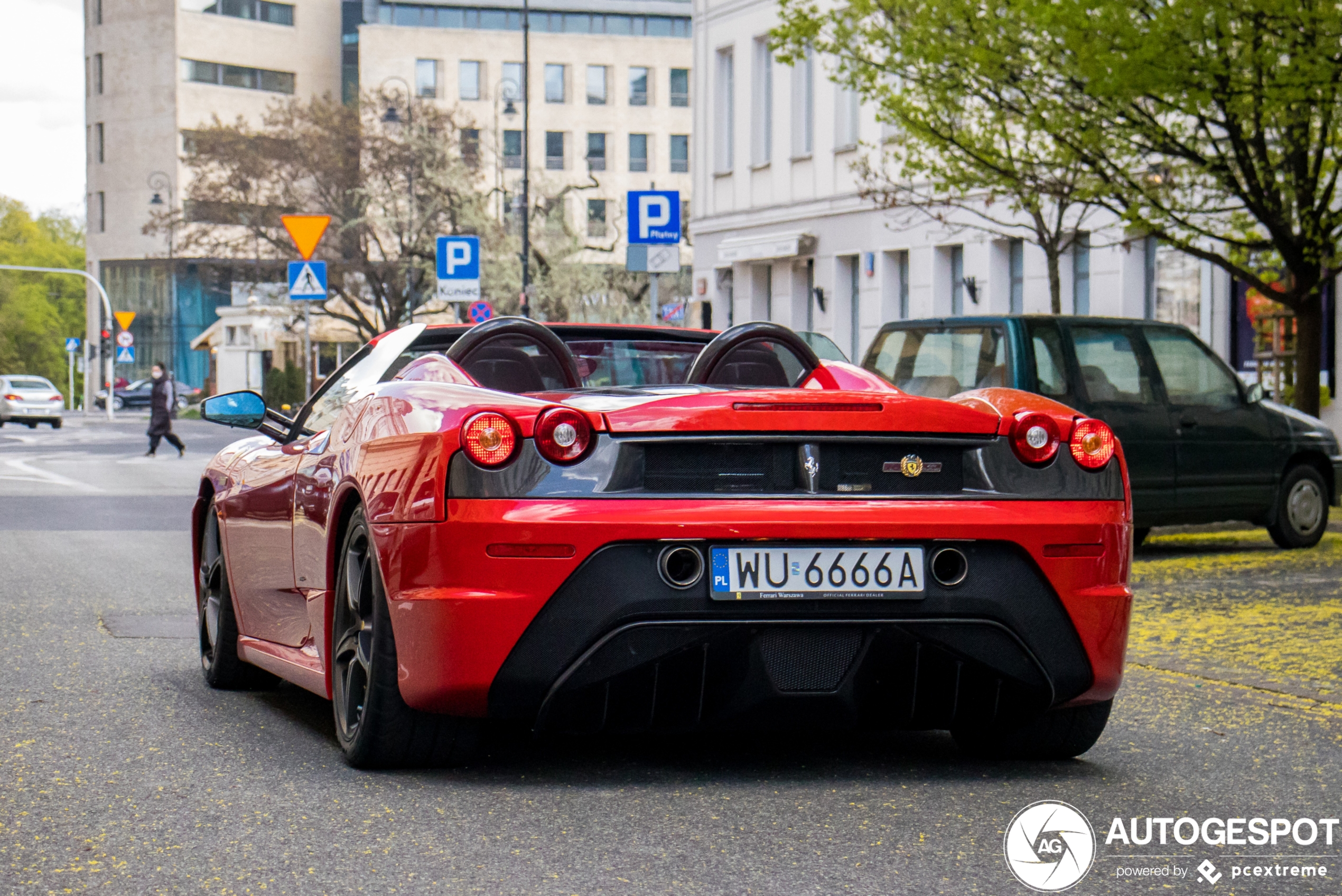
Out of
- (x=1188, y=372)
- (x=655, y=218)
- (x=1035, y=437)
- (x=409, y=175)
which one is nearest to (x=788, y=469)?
(x=1035, y=437)

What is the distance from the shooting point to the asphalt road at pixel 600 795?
422 centimetres

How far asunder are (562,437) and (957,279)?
2927 centimetres

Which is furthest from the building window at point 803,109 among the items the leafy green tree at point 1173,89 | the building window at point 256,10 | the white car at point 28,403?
the building window at point 256,10

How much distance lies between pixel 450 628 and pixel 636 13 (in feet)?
313

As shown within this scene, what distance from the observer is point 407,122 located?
5566 centimetres

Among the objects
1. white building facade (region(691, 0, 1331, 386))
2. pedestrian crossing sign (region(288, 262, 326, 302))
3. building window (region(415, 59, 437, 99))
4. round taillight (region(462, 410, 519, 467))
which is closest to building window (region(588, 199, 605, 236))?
building window (region(415, 59, 437, 99))

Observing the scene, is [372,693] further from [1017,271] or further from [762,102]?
[762,102]

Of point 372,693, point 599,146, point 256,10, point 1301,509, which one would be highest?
point 256,10

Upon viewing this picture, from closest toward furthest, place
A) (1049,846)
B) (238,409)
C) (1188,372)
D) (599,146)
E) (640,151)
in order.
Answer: (1049,846) < (238,409) < (1188,372) < (599,146) < (640,151)

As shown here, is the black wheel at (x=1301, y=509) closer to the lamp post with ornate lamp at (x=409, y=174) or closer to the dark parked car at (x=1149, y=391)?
the dark parked car at (x=1149, y=391)

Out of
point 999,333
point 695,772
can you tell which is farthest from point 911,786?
point 999,333

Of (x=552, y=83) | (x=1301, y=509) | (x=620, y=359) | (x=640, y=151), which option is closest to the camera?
(x=620, y=359)

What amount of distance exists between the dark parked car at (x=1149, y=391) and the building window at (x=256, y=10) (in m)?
88.7

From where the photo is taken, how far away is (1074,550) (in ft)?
17.0
